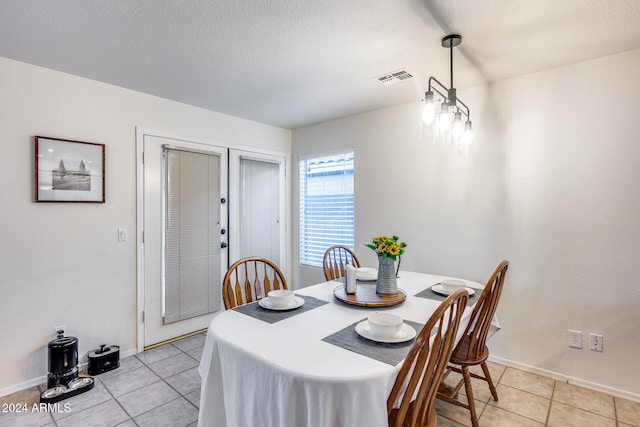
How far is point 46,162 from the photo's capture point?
2377mm

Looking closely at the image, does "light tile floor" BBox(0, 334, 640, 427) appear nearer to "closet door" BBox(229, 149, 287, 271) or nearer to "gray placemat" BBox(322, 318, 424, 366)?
"gray placemat" BBox(322, 318, 424, 366)

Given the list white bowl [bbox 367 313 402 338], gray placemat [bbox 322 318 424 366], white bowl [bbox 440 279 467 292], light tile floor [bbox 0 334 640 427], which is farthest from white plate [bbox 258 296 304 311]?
white bowl [bbox 440 279 467 292]

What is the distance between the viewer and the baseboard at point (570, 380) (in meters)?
2.15

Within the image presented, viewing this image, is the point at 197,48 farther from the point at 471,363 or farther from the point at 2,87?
the point at 471,363

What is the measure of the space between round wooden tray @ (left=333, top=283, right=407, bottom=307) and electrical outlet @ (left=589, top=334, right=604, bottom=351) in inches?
57.9

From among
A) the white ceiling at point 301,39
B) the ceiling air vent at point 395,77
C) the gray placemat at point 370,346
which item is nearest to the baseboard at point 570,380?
the gray placemat at point 370,346

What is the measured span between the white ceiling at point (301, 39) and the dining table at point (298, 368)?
1.65m

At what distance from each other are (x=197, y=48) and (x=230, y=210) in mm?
1817

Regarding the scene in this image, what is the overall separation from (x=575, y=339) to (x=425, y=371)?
191 cm

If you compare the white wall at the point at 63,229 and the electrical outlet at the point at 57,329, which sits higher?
the white wall at the point at 63,229

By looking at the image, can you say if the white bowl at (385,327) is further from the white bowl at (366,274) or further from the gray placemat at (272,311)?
the white bowl at (366,274)

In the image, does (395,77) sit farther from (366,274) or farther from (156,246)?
(156,246)

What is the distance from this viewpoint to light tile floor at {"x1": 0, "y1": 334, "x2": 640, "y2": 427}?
1.92 m

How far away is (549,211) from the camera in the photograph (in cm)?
242
